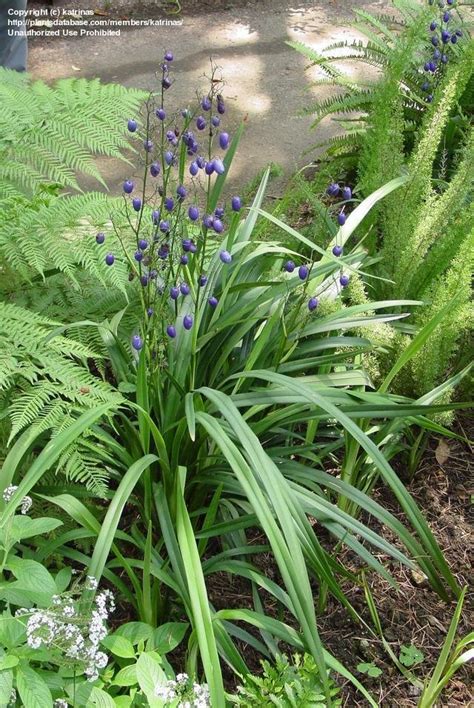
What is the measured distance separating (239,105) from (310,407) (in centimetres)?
278

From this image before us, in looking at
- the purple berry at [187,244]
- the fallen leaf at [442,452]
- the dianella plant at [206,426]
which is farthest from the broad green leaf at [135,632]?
the fallen leaf at [442,452]

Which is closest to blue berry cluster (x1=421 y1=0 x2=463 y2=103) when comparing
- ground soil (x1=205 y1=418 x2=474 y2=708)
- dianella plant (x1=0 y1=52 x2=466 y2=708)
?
dianella plant (x1=0 y1=52 x2=466 y2=708)

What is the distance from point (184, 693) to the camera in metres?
1.59

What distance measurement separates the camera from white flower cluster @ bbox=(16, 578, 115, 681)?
1.41m

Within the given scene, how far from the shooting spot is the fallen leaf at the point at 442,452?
97.0 inches

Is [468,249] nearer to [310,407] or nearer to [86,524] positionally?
[310,407]

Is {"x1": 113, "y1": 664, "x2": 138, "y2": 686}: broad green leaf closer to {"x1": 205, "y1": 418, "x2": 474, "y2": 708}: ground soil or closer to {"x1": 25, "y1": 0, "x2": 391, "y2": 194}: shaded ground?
{"x1": 205, "y1": 418, "x2": 474, "y2": 708}: ground soil

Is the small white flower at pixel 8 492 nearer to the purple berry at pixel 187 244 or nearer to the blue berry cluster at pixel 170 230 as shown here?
the blue berry cluster at pixel 170 230

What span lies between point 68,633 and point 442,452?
144 cm

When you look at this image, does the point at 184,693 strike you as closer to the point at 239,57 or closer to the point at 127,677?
the point at 127,677

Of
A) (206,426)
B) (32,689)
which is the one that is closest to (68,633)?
(32,689)

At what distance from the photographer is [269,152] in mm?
4008

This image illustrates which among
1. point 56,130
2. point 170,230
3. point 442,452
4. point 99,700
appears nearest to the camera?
point 99,700

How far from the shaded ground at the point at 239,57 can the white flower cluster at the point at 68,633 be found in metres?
2.59
